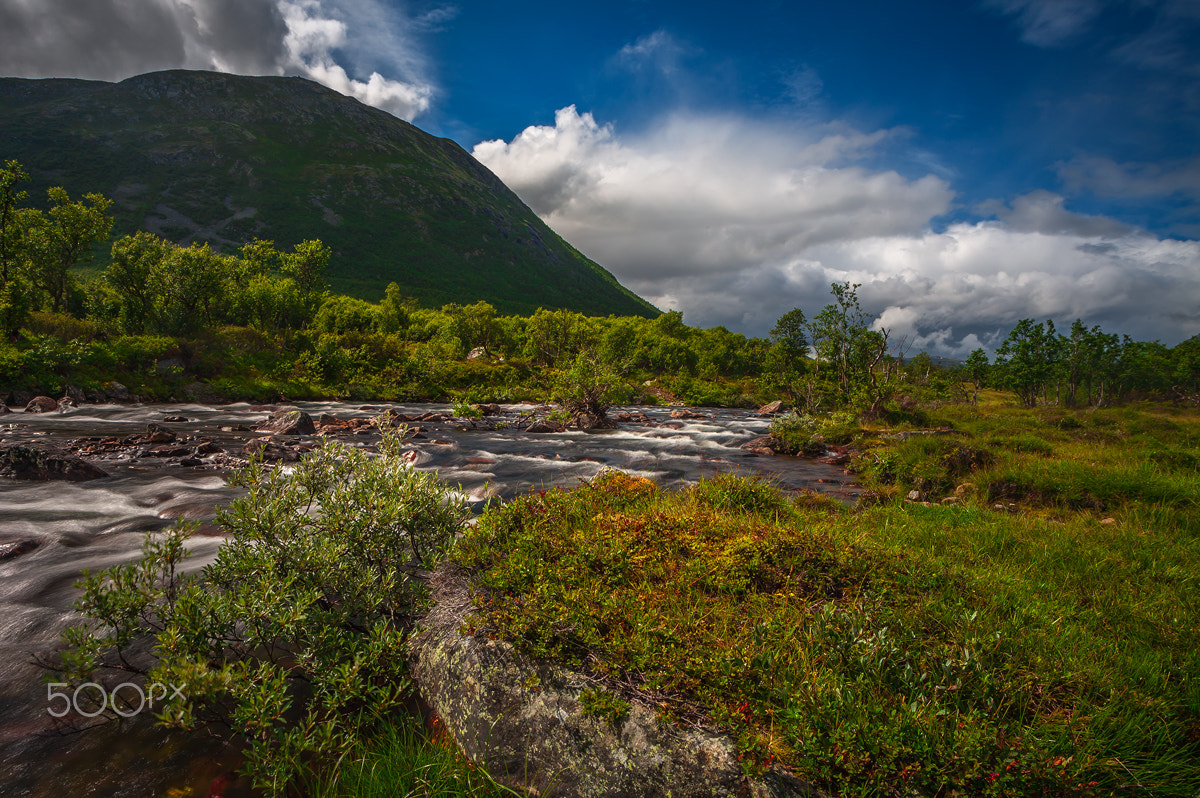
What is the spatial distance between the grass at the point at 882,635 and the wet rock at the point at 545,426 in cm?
1948

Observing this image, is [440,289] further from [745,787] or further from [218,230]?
[745,787]

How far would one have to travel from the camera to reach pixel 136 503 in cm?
1112

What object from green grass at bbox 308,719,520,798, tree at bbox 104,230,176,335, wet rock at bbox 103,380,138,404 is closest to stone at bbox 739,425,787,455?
green grass at bbox 308,719,520,798

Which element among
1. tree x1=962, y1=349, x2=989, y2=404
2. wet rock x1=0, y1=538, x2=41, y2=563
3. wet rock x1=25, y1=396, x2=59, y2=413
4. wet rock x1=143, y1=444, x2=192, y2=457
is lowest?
wet rock x1=25, y1=396, x2=59, y2=413

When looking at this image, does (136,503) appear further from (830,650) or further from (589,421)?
(589,421)

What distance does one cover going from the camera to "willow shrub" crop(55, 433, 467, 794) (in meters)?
Result: 3.50

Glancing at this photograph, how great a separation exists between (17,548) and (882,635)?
13.0 m

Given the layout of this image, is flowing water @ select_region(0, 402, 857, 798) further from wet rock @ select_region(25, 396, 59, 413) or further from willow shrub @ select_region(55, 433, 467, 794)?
wet rock @ select_region(25, 396, 59, 413)

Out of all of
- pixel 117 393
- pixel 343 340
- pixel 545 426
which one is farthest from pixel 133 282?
pixel 545 426

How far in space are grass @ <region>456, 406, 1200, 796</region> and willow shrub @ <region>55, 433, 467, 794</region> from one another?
3.08ft

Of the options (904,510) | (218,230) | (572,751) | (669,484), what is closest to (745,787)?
(572,751)

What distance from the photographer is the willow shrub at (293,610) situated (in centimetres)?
350

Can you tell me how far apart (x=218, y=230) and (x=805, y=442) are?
245452mm

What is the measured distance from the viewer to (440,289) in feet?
611
